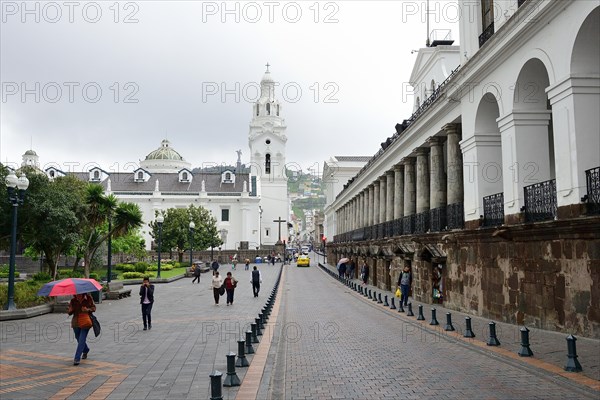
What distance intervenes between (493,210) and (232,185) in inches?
2836

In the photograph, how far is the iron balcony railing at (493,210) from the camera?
15883 millimetres

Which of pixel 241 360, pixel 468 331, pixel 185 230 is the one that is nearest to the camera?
pixel 241 360

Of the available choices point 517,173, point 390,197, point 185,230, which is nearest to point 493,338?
point 517,173

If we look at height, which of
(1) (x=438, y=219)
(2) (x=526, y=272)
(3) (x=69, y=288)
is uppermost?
(1) (x=438, y=219)

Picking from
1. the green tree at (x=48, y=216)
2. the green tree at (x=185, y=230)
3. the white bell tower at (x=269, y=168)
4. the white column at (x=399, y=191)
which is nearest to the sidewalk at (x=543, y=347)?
the white column at (x=399, y=191)

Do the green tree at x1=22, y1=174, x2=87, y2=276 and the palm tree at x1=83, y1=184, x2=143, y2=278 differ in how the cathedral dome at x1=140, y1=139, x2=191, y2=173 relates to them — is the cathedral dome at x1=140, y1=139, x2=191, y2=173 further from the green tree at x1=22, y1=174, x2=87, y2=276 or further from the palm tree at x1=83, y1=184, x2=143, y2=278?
the green tree at x1=22, y1=174, x2=87, y2=276

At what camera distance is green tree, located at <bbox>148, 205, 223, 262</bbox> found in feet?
202

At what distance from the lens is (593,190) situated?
433 inches

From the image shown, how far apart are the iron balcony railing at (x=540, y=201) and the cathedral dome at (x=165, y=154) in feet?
300

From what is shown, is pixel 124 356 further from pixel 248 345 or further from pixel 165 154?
pixel 165 154

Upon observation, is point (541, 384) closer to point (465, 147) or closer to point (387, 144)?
point (465, 147)

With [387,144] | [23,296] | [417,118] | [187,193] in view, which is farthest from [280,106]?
[23,296]

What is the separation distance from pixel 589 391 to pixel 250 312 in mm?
13164

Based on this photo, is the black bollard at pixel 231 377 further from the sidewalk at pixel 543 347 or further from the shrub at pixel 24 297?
the shrub at pixel 24 297
